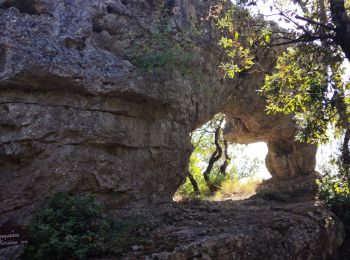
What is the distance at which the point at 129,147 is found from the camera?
8.08m

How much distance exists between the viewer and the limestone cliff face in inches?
264

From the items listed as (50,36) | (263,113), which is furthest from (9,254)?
(263,113)

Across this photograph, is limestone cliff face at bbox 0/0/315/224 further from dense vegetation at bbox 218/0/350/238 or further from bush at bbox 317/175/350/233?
bush at bbox 317/175/350/233

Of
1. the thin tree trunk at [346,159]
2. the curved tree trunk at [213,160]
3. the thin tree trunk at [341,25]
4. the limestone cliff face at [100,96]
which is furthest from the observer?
the curved tree trunk at [213,160]

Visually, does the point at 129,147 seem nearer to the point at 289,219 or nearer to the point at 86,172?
the point at 86,172

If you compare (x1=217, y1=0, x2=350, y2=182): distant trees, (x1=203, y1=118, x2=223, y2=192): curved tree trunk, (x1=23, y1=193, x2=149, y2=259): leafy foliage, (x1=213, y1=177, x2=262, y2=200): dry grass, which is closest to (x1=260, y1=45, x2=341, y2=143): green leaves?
(x1=217, y1=0, x2=350, y2=182): distant trees

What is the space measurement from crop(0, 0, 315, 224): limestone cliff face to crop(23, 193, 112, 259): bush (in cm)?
122

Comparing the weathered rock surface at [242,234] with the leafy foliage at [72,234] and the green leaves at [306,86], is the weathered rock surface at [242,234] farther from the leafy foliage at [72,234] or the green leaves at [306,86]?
the green leaves at [306,86]

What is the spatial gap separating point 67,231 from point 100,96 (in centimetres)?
296

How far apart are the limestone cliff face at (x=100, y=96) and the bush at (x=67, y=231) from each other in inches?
48.1

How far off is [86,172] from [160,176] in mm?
1967

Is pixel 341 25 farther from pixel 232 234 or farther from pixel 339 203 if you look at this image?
pixel 339 203

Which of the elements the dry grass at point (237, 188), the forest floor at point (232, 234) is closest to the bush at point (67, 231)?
the forest floor at point (232, 234)

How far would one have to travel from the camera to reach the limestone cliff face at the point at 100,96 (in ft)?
22.0
